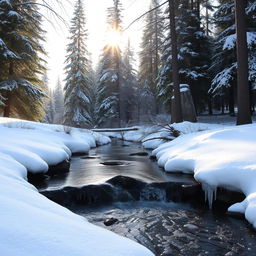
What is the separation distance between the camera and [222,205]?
5898 mm

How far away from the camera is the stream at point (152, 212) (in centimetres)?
427

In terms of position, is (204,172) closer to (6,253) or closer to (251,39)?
(6,253)

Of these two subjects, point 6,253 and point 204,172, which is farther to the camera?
point 204,172

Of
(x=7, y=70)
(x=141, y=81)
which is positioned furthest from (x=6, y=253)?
(x=141, y=81)

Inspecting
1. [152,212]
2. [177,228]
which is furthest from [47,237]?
[152,212]

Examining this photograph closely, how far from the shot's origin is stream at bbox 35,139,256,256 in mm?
4266

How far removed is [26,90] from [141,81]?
73.0 feet

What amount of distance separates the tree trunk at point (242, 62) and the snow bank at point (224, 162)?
2317mm

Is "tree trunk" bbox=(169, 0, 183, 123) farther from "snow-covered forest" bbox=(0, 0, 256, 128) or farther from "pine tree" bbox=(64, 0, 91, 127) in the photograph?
"pine tree" bbox=(64, 0, 91, 127)

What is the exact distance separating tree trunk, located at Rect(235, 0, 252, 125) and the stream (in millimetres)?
4641

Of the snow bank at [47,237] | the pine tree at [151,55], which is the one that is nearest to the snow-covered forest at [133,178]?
the snow bank at [47,237]

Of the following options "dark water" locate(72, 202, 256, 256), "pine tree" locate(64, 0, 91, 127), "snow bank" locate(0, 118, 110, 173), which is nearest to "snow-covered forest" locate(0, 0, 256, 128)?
"pine tree" locate(64, 0, 91, 127)

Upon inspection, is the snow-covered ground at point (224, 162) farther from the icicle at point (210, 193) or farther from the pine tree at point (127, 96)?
the pine tree at point (127, 96)

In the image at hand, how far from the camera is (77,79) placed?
2888 centimetres
